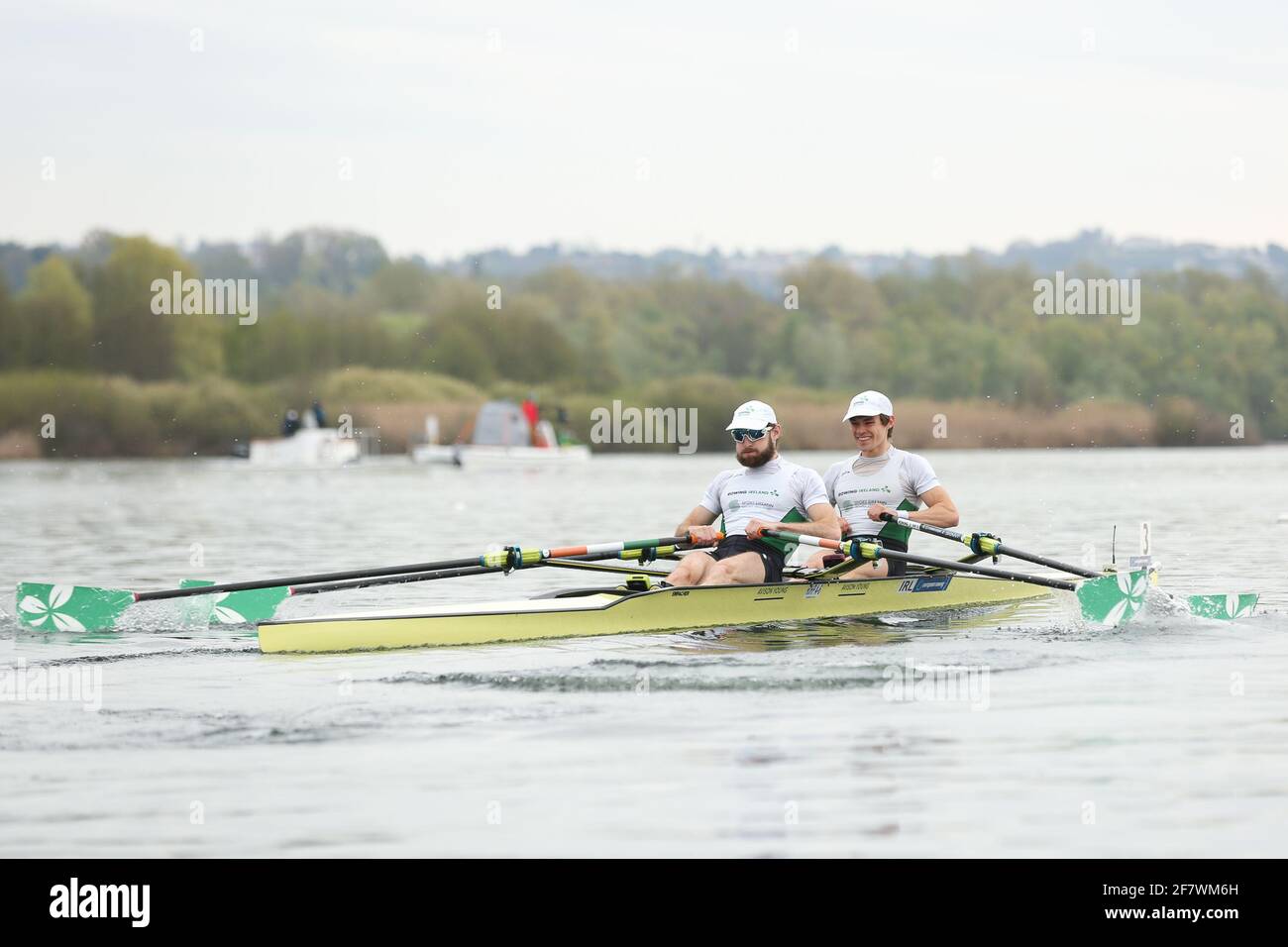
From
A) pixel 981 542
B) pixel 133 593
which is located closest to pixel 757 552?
pixel 981 542

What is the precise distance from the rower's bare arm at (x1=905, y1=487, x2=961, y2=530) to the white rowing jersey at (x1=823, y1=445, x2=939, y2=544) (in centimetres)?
7

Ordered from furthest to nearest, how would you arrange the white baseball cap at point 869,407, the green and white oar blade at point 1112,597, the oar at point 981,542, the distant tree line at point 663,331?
the distant tree line at point 663,331, the white baseball cap at point 869,407, the oar at point 981,542, the green and white oar blade at point 1112,597

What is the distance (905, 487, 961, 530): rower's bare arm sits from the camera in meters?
13.2

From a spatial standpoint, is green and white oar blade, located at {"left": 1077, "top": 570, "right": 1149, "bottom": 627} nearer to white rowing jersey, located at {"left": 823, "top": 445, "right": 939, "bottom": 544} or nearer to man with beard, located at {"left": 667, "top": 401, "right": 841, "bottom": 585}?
white rowing jersey, located at {"left": 823, "top": 445, "right": 939, "bottom": 544}

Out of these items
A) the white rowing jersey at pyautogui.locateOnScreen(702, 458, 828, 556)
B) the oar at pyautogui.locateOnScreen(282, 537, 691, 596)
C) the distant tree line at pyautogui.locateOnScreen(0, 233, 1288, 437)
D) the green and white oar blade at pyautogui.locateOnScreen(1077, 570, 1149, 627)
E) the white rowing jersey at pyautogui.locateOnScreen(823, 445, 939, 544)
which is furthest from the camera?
the distant tree line at pyautogui.locateOnScreen(0, 233, 1288, 437)

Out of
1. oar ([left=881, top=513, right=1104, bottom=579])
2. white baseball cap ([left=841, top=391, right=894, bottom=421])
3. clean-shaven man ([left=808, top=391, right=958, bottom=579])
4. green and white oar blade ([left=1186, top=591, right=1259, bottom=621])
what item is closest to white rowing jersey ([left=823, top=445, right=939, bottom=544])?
clean-shaven man ([left=808, top=391, right=958, bottom=579])

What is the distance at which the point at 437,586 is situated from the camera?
17062 millimetres

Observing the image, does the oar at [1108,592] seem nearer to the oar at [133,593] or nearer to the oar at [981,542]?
the oar at [981,542]

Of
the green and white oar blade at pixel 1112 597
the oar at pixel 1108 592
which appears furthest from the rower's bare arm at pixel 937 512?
the green and white oar blade at pixel 1112 597

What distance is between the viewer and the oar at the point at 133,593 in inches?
485

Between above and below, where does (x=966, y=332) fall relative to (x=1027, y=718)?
above
